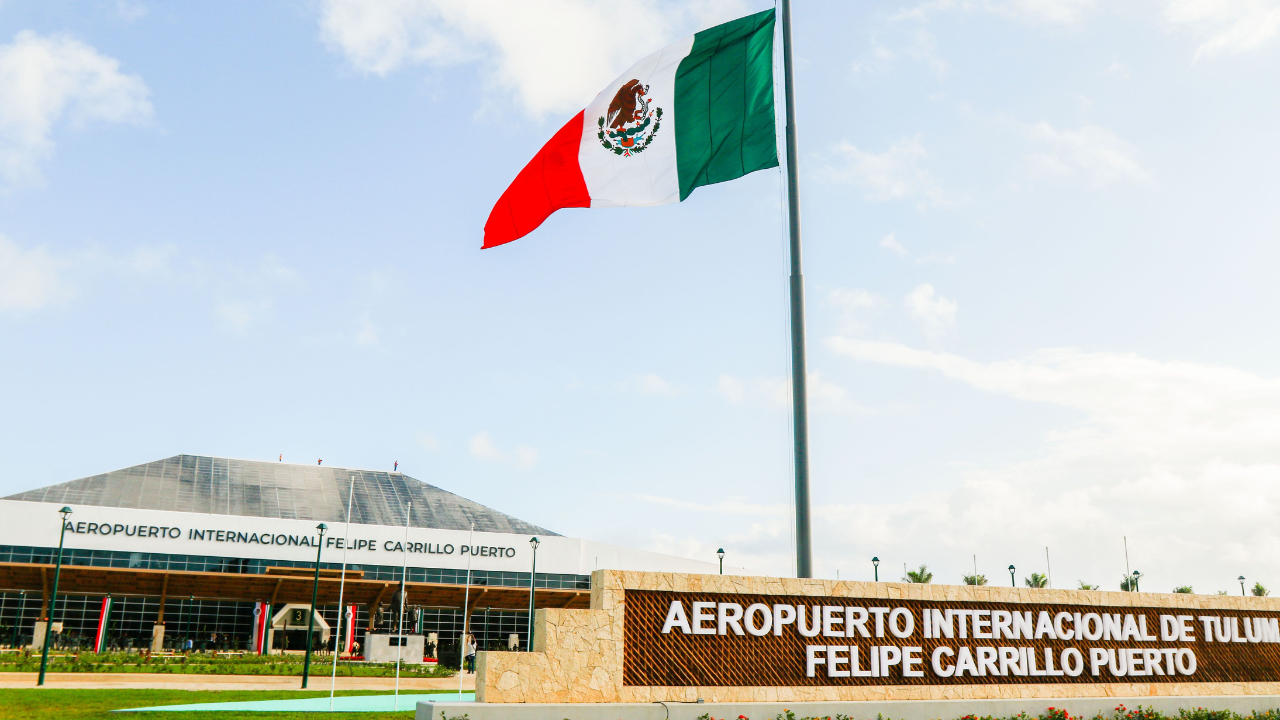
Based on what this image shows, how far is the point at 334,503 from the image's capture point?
6600cm

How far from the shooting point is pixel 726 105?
15.1 metres

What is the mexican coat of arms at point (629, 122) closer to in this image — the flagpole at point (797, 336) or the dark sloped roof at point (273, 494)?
the flagpole at point (797, 336)

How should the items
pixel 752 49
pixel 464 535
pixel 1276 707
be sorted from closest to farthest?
pixel 752 49 < pixel 1276 707 < pixel 464 535

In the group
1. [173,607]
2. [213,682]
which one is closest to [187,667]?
[213,682]

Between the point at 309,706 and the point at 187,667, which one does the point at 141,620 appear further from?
the point at 309,706

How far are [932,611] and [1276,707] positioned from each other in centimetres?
766

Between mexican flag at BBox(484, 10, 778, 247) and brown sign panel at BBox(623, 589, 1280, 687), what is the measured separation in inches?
270

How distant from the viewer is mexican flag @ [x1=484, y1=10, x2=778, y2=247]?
48.9ft

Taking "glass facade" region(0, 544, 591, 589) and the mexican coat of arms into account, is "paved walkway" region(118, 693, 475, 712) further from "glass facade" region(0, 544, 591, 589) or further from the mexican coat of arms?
"glass facade" region(0, 544, 591, 589)

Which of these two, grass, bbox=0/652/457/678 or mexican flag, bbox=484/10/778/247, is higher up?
mexican flag, bbox=484/10/778/247

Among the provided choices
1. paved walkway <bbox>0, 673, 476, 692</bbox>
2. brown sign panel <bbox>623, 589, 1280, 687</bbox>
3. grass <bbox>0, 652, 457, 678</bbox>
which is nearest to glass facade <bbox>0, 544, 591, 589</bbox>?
grass <bbox>0, 652, 457, 678</bbox>

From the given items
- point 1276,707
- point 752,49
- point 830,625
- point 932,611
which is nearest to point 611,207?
point 752,49

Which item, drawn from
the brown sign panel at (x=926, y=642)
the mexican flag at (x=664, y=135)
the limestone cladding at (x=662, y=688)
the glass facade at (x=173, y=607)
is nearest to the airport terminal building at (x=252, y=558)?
the glass facade at (x=173, y=607)

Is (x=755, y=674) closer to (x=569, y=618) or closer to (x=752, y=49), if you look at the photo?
(x=569, y=618)
